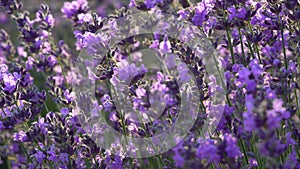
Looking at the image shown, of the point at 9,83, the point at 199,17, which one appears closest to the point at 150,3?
the point at 199,17

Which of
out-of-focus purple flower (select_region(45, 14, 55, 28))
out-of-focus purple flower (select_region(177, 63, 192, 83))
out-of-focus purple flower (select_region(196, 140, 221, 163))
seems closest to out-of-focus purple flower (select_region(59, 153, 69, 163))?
out-of-focus purple flower (select_region(177, 63, 192, 83))

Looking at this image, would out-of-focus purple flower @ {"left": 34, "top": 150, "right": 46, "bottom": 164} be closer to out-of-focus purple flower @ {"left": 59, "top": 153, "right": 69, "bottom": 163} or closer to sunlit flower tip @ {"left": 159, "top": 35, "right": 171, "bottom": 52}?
out-of-focus purple flower @ {"left": 59, "top": 153, "right": 69, "bottom": 163}

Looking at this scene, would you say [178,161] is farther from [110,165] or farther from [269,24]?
[269,24]

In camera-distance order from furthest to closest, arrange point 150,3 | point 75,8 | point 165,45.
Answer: point 75,8, point 150,3, point 165,45

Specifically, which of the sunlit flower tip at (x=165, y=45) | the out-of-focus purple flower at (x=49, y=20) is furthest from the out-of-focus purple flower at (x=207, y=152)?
the out-of-focus purple flower at (x=49, y=20)

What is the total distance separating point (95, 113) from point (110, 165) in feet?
1.26

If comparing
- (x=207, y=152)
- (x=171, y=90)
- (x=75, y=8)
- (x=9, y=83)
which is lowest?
(x=207, y=152)

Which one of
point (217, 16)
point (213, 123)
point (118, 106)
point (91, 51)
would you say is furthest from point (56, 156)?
point (217, 16)

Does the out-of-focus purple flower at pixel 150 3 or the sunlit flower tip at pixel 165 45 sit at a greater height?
the out-of-focus purple flower at pixel 150 3

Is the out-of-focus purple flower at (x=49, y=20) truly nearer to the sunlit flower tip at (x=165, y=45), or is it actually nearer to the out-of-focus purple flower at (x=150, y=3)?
the out-of-focus purple flower at (x=150, y=3)

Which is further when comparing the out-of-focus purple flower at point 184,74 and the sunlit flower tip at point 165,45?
the sunlit flower tip at point 165,45

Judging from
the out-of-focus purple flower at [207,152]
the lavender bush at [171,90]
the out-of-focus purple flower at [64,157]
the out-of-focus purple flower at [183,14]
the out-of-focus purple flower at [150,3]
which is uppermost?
the out-of-focus purple flower at [150,3]

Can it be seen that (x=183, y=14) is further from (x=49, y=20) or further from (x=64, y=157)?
(x=49, y=20)

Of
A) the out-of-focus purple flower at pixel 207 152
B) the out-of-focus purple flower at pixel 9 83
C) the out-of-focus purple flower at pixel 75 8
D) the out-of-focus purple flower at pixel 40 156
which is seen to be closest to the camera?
the out-of-focus purple flower at pixel 207 152
